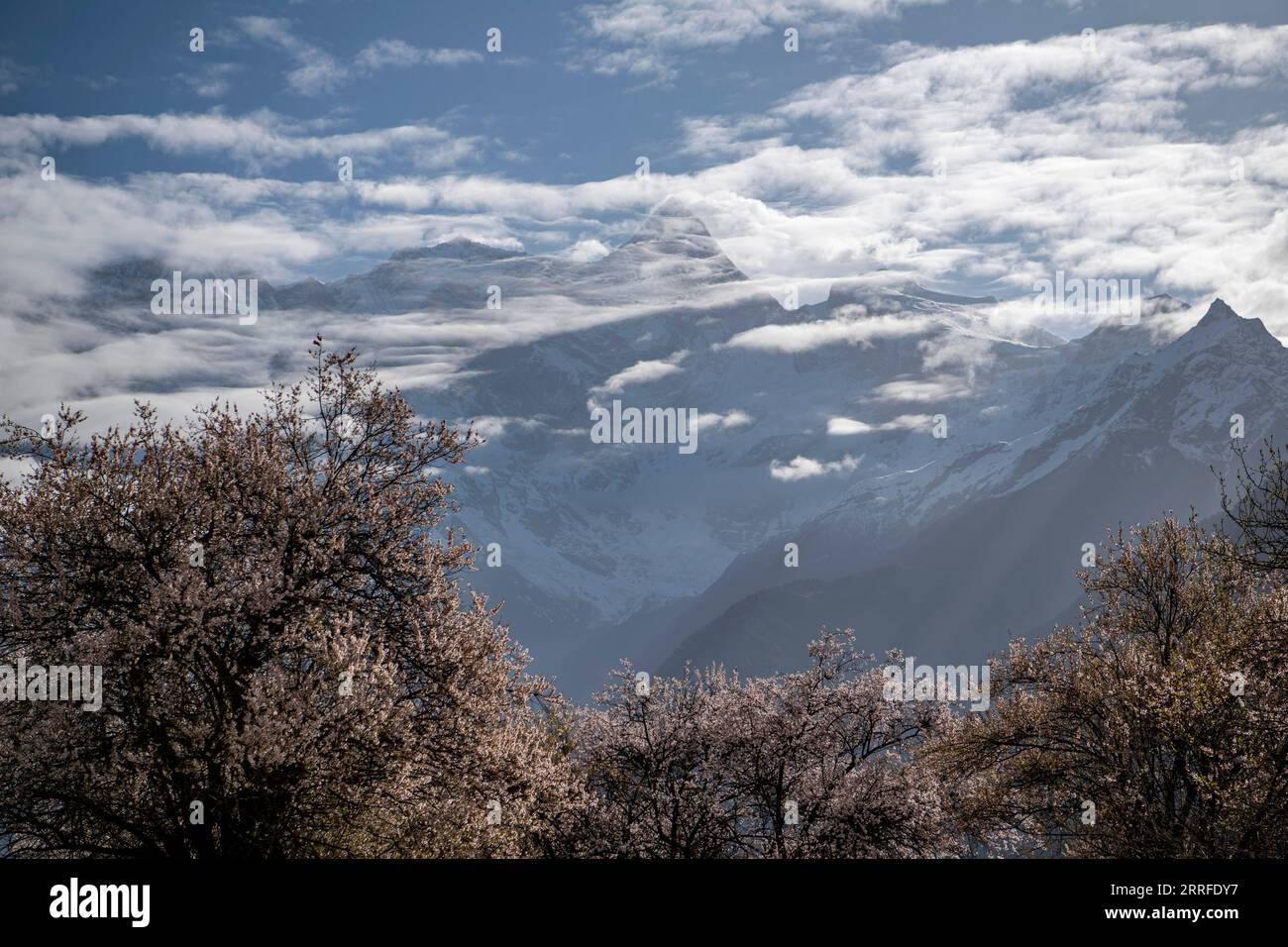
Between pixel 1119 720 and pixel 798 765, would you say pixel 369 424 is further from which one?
pixel 1119 720

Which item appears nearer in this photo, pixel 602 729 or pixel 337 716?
pixel 337 716

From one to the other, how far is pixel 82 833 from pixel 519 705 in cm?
969

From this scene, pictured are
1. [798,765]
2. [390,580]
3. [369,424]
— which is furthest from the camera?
[798,765]

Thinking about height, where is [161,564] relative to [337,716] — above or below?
above

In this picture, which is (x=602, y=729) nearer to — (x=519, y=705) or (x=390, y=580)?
(x=519, y=705)

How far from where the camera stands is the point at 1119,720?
27656mm

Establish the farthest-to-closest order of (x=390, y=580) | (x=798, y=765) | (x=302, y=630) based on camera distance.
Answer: (x=798, y=765) < (x=390, y=580) < (x=302, y=630)

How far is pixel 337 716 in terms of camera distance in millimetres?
→ 19547

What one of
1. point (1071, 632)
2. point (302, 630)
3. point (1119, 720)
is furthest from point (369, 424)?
point (1071, 632)

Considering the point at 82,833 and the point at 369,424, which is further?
the point at 369,424
